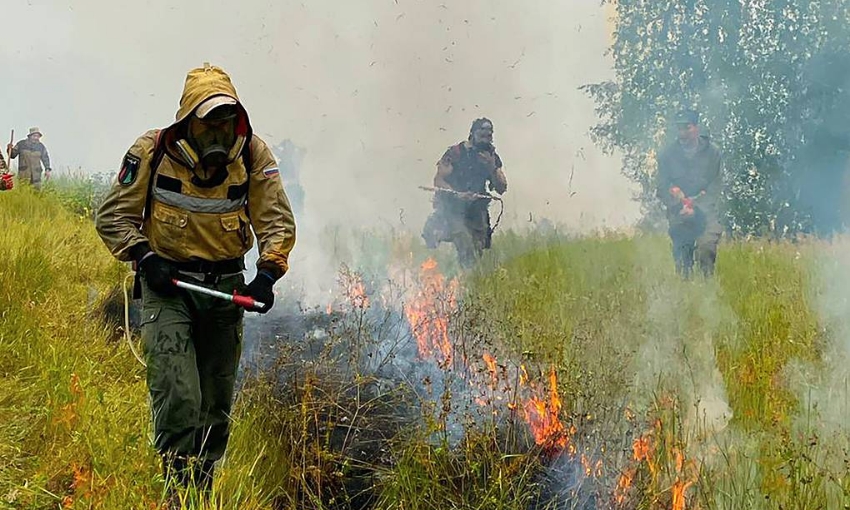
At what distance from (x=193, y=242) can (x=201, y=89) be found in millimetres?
591

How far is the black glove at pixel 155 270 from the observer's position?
2.93 metres

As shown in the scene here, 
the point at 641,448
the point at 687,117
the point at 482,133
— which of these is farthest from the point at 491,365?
the point at 482,133

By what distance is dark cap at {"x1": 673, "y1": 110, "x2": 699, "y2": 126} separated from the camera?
6.71 meters

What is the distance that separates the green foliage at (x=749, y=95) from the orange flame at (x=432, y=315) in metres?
3.01

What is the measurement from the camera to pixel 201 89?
9.79ft

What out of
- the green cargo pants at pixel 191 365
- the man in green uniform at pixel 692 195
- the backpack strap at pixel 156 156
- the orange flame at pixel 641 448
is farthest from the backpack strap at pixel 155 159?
the man in green uniform at pixel 692 195

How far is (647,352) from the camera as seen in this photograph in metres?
4.32

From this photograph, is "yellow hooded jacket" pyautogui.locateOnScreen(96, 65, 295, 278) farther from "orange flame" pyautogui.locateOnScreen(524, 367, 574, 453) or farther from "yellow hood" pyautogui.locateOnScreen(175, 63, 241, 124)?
"orange flame" pyautogui.locateOnScreen(524, 367, 574, 453)

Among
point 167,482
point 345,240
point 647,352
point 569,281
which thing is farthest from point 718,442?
point 345,240

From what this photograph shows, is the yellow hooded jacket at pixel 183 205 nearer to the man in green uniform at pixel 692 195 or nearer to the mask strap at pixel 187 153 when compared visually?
the mask strap at pixel 187 153

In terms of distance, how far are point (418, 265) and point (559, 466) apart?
12.8 feet

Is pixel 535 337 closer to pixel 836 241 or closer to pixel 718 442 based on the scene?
pixel 718 442

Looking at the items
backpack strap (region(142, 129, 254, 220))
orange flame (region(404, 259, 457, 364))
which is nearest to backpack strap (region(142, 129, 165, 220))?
backpack strap (region(142, 129, 254, 220))

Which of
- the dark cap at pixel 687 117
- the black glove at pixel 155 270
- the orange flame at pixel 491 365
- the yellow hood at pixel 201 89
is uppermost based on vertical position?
the dark cap at pixel 687 117
